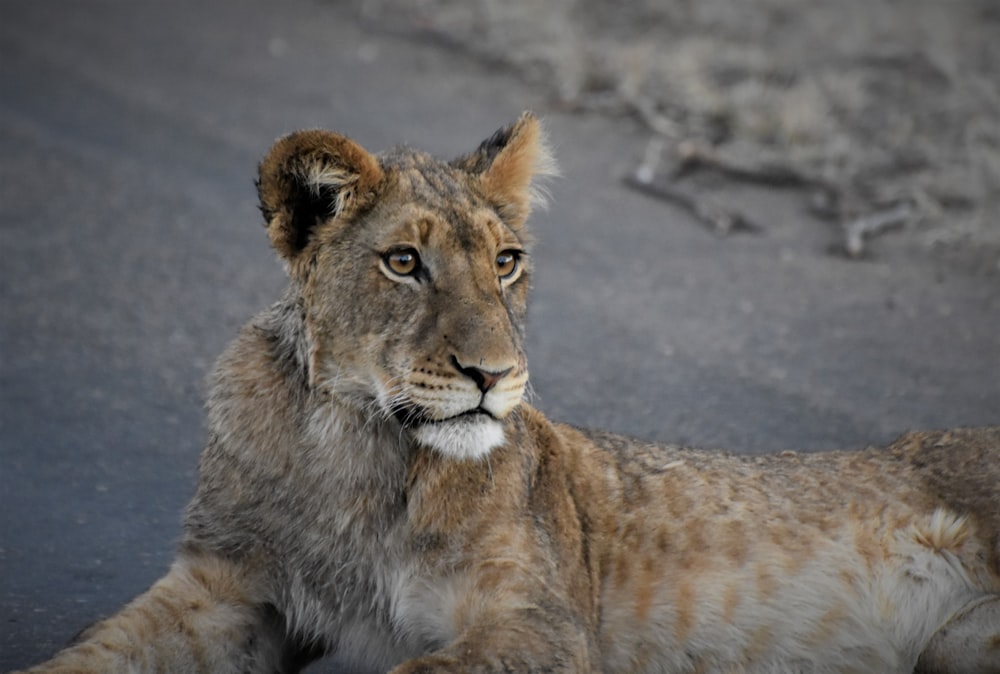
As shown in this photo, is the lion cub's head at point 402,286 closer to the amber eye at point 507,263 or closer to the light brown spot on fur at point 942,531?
the amber eye at point 507,263

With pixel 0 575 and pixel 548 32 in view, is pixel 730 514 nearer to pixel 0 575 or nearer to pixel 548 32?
pixel 0 575

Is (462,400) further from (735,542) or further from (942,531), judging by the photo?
(942,531)

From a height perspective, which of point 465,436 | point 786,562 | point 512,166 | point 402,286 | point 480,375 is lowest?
point 786,562

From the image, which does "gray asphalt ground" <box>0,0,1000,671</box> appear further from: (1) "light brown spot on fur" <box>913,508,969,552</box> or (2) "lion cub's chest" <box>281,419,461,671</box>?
(1) "light brown spot on fur" <box>913,508,969,552</box>

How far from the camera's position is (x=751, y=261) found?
314 inches

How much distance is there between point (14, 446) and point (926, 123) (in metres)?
6.27

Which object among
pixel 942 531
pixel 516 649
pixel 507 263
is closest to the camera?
pixel 516 649

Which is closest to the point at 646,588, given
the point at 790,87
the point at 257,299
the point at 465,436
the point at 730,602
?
the point at 730,602

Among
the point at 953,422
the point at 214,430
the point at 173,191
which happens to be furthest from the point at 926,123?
the point at 214,430

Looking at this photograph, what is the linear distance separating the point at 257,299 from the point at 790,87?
4.47 m

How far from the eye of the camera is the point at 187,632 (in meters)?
3.79

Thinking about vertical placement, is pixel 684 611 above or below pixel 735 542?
below

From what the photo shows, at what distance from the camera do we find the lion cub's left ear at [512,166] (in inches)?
167

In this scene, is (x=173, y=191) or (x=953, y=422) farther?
(x=173, y=191)
